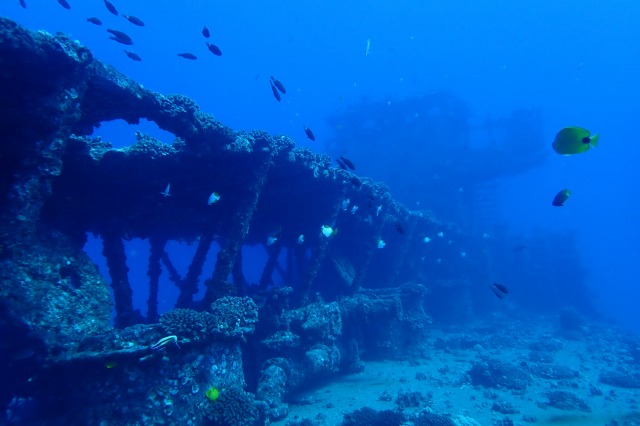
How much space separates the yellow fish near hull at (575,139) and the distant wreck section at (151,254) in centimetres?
716

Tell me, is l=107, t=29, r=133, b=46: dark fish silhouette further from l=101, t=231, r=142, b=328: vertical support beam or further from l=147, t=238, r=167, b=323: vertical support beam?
l=147, t=238, r=167, b=323: vertical support beam

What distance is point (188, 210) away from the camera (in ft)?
38.2

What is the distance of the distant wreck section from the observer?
6.57 metres

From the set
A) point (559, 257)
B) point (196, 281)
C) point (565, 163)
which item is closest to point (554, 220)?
point (565, 163)

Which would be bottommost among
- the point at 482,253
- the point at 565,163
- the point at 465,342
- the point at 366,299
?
the point at 465,342

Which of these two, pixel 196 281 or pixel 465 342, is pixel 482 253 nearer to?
pixel 465 342

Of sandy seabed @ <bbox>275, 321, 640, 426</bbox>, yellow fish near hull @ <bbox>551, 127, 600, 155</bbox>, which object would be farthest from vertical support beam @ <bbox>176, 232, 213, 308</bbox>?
yellow fish near hull @ <bbox>551, 127, 600, 155</bbox>

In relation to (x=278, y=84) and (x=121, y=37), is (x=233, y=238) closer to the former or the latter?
(x=278, y=84)

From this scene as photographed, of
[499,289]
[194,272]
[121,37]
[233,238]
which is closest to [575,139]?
[499,289]

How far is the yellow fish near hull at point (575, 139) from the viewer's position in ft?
17.5

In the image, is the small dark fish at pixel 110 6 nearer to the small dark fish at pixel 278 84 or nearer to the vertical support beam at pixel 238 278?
the small dark fish at pixel 278 84

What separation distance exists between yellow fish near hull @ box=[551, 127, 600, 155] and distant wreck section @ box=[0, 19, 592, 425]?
23.5 feet

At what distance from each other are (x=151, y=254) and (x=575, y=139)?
12735 mm

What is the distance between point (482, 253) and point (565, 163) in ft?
542
